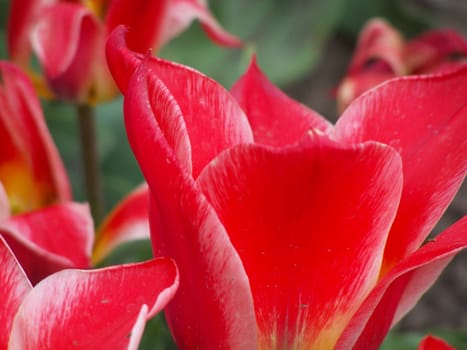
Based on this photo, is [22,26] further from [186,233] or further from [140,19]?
[186,233]

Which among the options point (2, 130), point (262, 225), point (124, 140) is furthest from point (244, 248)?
point (124, 140)

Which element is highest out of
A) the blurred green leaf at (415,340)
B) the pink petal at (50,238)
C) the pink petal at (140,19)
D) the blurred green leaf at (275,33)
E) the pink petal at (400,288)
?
the pink petal at (140,19)

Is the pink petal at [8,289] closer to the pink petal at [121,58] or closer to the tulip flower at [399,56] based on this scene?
the pink petal at [121,58]

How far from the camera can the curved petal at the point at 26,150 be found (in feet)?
1.25

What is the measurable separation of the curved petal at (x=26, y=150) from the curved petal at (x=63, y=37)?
0.14 ft

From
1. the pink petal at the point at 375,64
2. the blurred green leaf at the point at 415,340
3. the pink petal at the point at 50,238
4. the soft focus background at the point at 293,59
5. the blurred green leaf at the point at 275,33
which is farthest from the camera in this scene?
the blurred green leaf at the point at 275,33

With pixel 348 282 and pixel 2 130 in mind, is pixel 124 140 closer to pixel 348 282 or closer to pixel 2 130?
pixel 2 130

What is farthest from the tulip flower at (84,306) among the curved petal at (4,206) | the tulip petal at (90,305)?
the curved petal at (4,206)

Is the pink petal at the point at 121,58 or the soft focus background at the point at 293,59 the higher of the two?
the pink petal at the point at 121,58

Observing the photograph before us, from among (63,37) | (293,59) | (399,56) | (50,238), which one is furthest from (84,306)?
(293,59)

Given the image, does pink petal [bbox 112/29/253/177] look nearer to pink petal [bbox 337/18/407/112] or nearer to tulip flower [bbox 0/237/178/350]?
tulip flower [bbox 0/237/178/350]

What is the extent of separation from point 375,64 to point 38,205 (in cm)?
23

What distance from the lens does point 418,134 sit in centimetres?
27

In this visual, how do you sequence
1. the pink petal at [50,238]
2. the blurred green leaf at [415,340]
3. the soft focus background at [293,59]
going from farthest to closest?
the soft focus background at [293,59] < the blurred green leaf at [415,340] < the pink petal at [50,238]
